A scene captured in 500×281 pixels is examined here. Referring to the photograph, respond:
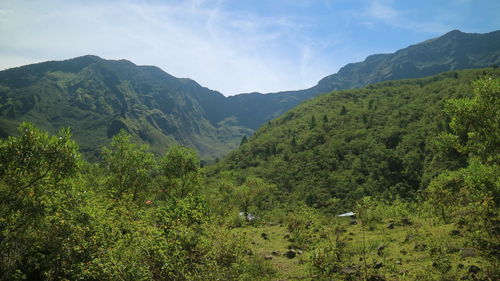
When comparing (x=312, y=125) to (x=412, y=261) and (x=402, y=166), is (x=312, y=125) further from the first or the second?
(x=412, y=261)

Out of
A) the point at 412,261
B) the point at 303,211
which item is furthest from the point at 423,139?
the point at 412,261

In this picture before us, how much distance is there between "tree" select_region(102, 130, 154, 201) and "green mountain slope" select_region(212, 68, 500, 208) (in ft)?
166

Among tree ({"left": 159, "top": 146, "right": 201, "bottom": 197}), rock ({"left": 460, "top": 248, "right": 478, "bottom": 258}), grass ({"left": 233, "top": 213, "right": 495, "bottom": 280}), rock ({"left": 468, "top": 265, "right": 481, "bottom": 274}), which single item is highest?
tree ({"left": 159, "top": 146, "right": 201, "bottom": 197})

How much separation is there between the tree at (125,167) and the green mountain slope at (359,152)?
50652 mm

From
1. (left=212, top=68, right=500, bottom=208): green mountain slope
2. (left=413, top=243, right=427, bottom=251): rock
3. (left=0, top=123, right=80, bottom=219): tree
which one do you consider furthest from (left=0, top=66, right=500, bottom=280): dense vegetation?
(left=212, top=68, right=500, bottom=208): green mountain slope

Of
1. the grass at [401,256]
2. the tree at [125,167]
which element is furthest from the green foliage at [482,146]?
the tree at [125,167]

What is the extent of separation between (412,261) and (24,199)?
2036 cm

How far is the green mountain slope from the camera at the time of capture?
77.3m

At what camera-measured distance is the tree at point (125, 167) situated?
95.5ft

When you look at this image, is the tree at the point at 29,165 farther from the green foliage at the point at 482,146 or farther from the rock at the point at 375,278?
the green foliage at the point at 482,146

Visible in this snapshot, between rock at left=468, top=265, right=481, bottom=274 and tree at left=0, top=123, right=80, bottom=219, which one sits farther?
rock at left=468, top=265, right=481, bottom=274

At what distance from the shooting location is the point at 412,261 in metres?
17.2

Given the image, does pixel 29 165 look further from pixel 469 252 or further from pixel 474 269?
pixel 469 252

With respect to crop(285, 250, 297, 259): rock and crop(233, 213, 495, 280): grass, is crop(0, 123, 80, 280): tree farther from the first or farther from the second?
crop(285, 250, 297, 259): rock
